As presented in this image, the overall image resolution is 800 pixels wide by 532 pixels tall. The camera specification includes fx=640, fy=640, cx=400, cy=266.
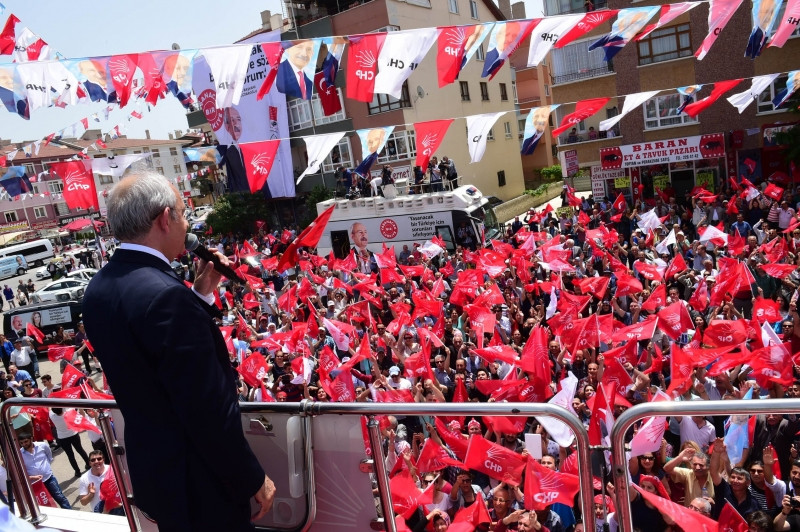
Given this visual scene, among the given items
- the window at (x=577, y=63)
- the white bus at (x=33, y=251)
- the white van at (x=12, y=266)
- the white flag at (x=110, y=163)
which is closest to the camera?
the white flag at (x=110, y=163)

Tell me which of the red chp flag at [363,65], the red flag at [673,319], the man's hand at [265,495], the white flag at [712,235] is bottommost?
the red flag at [673,319]

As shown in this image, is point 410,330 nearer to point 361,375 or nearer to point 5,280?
point 361,375

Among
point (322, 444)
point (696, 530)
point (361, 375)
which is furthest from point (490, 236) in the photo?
point (322, 444)

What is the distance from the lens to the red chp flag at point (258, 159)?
1314 cm

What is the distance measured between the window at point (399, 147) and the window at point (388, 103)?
126 centimetres

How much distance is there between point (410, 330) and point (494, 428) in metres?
4.86

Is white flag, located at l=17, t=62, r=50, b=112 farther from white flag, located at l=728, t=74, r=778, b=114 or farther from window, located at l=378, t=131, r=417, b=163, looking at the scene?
window, located at l=378, t=131, r=417, b=163

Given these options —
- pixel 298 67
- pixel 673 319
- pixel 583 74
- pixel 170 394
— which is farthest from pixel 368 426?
pixel 583 74

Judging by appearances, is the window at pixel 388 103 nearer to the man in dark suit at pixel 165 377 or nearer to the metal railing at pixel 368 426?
the metal railing at pixel 368 426

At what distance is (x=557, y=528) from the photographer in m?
5.08

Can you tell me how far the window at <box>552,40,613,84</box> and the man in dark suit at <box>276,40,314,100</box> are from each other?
17366mm

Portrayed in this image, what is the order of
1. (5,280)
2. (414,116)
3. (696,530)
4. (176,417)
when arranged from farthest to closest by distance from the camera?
(5,280), (414,116), (696,530), (176,417)

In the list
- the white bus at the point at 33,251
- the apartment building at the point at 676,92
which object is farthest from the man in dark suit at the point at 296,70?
the white bus at the point at 33,251

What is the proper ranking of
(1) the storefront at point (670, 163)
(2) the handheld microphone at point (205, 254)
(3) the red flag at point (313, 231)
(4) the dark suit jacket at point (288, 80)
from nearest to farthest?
1. (2) the handheld microphone at point (205, 254)
2. (3) the red flag at point (313, 231)
3. (4) the dark suit jacket at point (288, 80)
4. (1) the storefront at point (670, 163)
